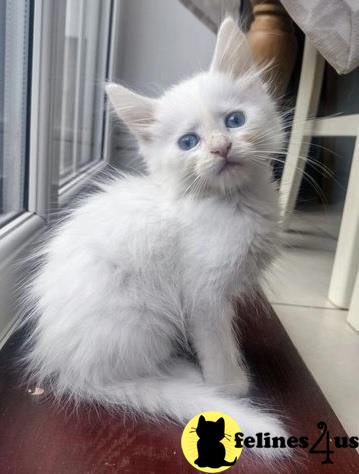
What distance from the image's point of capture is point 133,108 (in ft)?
2.22

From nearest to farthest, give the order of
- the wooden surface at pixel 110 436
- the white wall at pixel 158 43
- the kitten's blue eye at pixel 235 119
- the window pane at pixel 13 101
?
the wooden surface at pixel 110 436 < the kitten's blue eye at pixel 235 119 < the window pane at pixel 13 101 < the white wall at pixel 158 43

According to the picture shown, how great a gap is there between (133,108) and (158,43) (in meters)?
1.14

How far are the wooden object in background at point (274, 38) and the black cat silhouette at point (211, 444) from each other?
988 mm

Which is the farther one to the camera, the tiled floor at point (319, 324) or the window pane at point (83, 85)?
the window pane at point (83, 85)

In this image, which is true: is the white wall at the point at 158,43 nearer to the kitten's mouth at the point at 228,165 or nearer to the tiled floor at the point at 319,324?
the tiled floor at the point at 319,324

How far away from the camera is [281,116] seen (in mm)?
705

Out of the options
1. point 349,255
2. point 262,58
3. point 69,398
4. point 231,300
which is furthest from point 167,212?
point 262,58

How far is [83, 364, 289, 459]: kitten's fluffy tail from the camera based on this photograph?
1.90 feet

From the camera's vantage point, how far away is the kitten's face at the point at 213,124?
0.60 meters

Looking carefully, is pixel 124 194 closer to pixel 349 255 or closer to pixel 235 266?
pixel 235 266

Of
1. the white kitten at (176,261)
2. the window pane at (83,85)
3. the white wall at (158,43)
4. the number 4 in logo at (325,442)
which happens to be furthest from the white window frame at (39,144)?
the white wall at (158,43)

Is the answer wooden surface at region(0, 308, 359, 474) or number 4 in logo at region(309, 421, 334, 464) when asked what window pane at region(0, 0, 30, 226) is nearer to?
wooden surface at region(0, 308, 359, 474)

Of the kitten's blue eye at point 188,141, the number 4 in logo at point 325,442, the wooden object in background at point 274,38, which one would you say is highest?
the wooden object in background at point 274,38

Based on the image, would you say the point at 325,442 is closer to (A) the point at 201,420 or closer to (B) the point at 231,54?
(A) the point at 201,420
